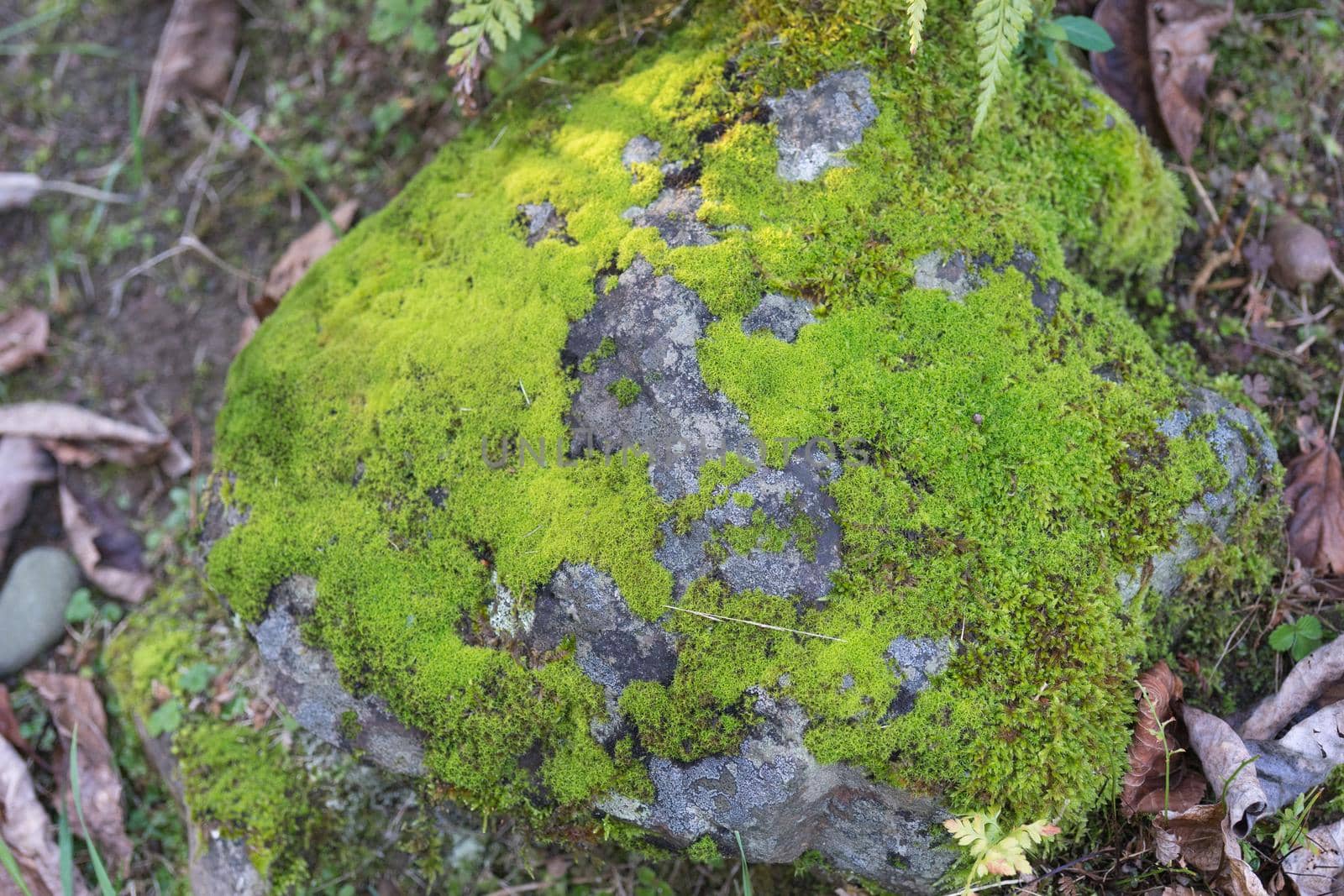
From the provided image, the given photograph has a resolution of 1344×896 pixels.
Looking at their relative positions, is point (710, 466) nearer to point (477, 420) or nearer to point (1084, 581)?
point (477, 420)

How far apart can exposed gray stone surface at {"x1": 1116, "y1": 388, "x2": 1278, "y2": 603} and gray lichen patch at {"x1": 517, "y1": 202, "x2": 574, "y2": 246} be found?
2.27 meters

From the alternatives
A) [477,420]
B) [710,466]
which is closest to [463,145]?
[477,420]

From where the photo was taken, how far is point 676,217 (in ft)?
10.2

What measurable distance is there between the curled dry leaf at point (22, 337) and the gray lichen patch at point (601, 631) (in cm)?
401

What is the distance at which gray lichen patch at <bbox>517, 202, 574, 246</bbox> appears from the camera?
3.25m

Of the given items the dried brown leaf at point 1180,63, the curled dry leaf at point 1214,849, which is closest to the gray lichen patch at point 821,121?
the dried brown leaf at point 1180,63

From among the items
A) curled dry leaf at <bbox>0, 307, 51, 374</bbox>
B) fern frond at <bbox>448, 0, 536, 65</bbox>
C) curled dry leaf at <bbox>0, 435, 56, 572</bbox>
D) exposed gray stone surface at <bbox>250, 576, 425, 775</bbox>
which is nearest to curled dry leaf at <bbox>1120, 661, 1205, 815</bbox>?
exposed gray stone surface at <bbox>250, 576, 425, 775</bbox>

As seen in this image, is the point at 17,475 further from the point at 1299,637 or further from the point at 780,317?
the point at 1299,637

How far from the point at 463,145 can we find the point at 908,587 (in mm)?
2632

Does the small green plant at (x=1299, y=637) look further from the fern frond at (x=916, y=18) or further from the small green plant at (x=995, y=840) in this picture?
the fern frond at (x=916, y=18)

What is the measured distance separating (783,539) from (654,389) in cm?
67

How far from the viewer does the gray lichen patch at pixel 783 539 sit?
2.72 metres

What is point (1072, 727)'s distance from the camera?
270 centimetres

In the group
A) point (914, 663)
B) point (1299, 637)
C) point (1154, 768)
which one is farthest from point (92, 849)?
point (1299, 637)
